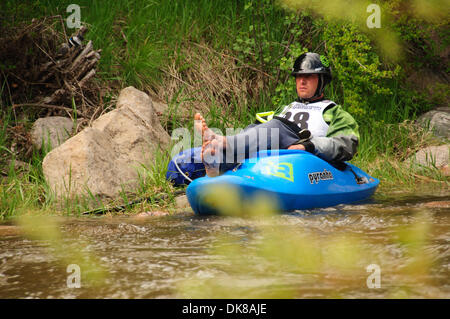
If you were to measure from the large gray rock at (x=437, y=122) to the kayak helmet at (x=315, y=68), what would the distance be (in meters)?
1.98

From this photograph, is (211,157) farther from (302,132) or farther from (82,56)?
(82,56)

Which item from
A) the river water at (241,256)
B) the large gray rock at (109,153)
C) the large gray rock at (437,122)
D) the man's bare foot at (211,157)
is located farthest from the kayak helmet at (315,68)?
the large gray rock at (437,122)

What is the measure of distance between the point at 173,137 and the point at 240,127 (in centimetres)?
83

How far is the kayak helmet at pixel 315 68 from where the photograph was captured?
4.64 m

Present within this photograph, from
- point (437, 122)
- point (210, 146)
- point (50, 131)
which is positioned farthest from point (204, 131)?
point (437, 122)

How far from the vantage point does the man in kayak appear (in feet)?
12.4

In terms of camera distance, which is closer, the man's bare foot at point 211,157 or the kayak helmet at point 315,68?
the man's bare foot at point 211,157

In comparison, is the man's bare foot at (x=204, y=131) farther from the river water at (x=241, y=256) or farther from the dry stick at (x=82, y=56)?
the dry stick at (x=82, y=56)

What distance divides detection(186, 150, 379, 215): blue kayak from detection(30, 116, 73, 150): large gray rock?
2013 mm

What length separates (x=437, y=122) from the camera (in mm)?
6168

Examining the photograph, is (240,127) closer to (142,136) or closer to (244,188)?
(142,136)

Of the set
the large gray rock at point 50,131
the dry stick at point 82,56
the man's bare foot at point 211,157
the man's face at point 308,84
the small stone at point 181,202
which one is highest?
the dry stick at point 82,56

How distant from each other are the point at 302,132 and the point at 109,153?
1710mm

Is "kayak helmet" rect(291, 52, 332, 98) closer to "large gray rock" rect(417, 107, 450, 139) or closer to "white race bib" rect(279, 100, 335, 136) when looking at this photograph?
"white race bib" rect(279, 100, 335, 136)
